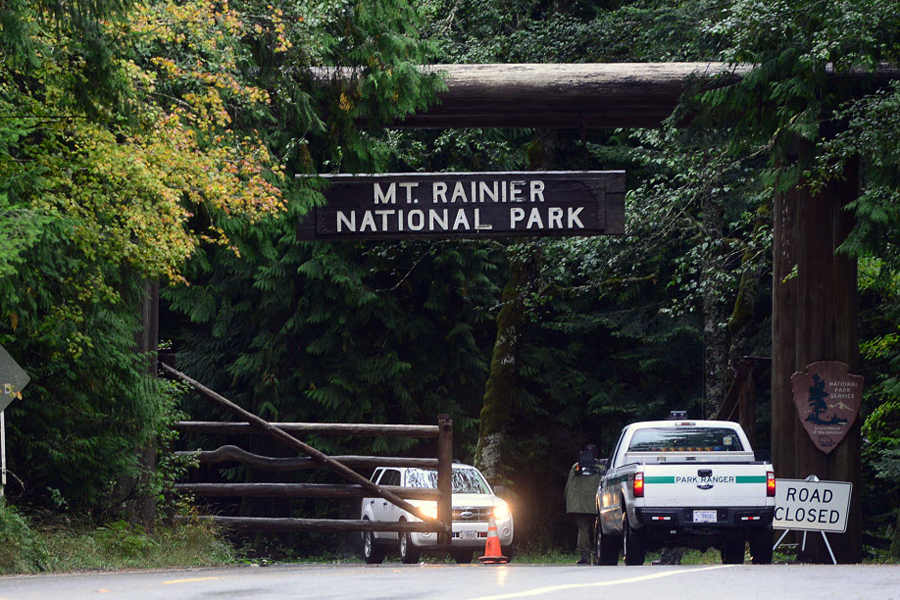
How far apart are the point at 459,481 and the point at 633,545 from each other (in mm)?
7431

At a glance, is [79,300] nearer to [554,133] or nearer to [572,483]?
[572,483]

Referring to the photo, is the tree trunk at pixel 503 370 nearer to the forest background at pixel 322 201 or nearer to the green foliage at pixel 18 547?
the forest background at pixel 322 201

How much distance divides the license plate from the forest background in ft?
11.5

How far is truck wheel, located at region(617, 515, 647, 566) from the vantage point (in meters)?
16.8

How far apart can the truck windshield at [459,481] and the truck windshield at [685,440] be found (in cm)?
591

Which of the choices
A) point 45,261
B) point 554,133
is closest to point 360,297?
point 554,133

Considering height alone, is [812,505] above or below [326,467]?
below

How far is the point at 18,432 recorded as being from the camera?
1595cm

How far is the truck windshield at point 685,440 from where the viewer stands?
18.3m

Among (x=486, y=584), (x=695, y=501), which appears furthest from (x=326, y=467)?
(x=486, y=584)

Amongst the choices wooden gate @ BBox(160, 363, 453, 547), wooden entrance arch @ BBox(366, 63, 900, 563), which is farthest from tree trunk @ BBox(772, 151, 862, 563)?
wooden gate @ BBox(160, 363, 453, 547)

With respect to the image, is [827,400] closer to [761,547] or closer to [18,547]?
[761,547]

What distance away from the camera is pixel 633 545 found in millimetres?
16859

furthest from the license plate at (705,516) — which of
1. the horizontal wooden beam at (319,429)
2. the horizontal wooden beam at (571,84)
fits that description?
the horizontal wooden beam at (571,84)
